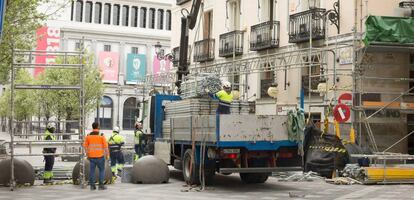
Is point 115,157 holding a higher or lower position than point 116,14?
lower

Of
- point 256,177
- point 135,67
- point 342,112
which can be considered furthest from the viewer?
point 135,67

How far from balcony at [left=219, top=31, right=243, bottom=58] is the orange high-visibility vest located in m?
12.5

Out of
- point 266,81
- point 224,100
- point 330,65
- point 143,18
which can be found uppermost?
point 143,18

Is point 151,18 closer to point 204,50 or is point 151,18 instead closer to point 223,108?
point 204,50

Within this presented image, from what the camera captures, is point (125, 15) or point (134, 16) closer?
point (125, 15)

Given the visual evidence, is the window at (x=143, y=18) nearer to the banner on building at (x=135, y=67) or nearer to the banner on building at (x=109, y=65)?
the banner on building at (x=135, y=67)

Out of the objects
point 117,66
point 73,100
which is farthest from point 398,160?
point 117,66

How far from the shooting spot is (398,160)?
663 inches

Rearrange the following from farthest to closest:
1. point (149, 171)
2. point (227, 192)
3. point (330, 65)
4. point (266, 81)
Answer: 1. point (266, 81)
2. point (330, 65)
3. point (149, 171)
4. point (227, 192)

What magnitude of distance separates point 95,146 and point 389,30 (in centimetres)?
933

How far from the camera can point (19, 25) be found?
18375 mm

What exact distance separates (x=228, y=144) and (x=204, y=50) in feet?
52.4

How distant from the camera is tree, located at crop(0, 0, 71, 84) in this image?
55.2 ft

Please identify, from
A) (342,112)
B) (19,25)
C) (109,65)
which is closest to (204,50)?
(19,25)
